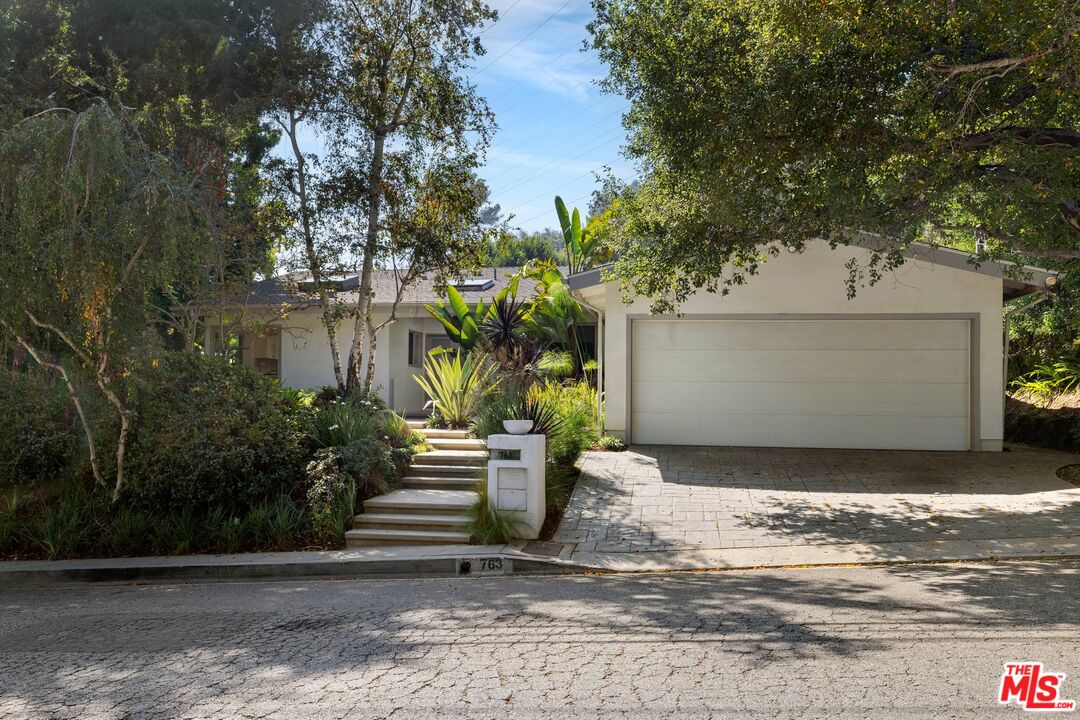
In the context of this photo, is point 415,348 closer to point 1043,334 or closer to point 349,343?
point 349,343

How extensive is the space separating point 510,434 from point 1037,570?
5.37 metres

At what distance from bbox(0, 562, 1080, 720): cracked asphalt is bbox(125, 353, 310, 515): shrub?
2115mm

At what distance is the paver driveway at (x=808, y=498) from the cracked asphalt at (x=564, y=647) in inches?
56.9

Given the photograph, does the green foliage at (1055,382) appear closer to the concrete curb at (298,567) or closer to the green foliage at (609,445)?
the green foliage at (609,445)

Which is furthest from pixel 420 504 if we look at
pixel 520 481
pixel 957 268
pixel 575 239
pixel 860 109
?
pixel 575 239

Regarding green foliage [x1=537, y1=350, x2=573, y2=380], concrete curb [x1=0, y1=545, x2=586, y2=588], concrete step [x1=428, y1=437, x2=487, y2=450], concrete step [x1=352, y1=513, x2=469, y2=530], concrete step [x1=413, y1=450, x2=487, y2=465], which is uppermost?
green foliage [x1=537, y1=350, x2=573, y2=380]

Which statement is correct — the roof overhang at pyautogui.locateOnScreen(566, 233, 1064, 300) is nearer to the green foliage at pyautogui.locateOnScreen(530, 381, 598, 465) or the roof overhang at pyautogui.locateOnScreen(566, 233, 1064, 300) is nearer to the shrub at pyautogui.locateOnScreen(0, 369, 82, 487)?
the green foliage at pyautogui.locateOnScreen(530, 381, 598, 465)

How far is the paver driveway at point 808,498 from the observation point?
919cm

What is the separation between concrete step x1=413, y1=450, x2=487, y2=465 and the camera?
1189 cm

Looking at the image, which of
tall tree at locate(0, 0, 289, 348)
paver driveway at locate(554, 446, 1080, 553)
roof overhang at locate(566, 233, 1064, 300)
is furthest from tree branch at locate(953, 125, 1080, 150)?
tall tree at locate(0, 0, 289, 348)

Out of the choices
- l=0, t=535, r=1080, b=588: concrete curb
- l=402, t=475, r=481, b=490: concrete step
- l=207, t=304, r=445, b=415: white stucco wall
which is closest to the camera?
l=0, t=535, r=1080, b=588: concrete curb

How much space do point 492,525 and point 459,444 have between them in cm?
338

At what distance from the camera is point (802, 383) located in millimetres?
14438

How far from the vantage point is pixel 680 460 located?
1330 centimetres
